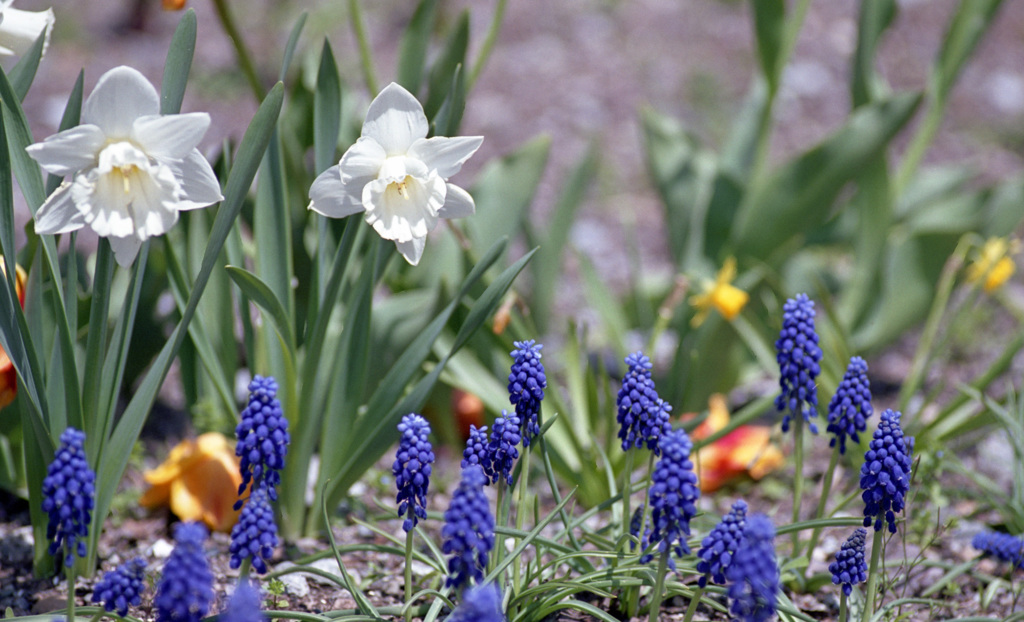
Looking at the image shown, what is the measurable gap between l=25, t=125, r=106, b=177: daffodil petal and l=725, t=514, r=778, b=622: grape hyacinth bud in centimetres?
98

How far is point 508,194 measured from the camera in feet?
7.88

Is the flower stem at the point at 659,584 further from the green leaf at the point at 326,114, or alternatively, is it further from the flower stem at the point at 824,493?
the green leaf at the point at 326,114

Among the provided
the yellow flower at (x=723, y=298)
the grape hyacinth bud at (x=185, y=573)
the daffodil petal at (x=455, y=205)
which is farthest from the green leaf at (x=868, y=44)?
the grape hyacinth bud at (x=185, y=573)

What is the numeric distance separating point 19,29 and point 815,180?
1.85m

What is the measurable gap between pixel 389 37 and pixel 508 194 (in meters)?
2.73

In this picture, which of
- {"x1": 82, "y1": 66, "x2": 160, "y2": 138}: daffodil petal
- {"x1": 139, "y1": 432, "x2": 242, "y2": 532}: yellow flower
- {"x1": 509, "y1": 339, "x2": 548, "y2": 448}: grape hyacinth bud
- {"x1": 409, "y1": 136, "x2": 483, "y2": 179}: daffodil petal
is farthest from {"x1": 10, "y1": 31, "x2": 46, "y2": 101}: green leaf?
{"x1": 509, "y1": 339, "x2": 548, "y2": 448}: grape hyacinth bud

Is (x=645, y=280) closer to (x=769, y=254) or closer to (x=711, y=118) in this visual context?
(x=769, y=254)

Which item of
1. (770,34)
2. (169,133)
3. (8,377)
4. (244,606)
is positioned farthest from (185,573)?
(770,34)

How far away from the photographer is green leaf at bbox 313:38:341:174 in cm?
171

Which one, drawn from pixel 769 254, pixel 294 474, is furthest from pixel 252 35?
pixel 294 474

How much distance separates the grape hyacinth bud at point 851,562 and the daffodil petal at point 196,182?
39.5 inches

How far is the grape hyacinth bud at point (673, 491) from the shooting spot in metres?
1.17

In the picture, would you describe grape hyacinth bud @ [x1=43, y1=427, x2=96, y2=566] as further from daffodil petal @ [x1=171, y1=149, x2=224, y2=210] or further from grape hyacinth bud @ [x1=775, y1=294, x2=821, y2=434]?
grape hyacinth bud @ [x1=775, y1=294, x2=821, y2=434]

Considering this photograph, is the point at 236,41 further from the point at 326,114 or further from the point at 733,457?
the point at 733,457
